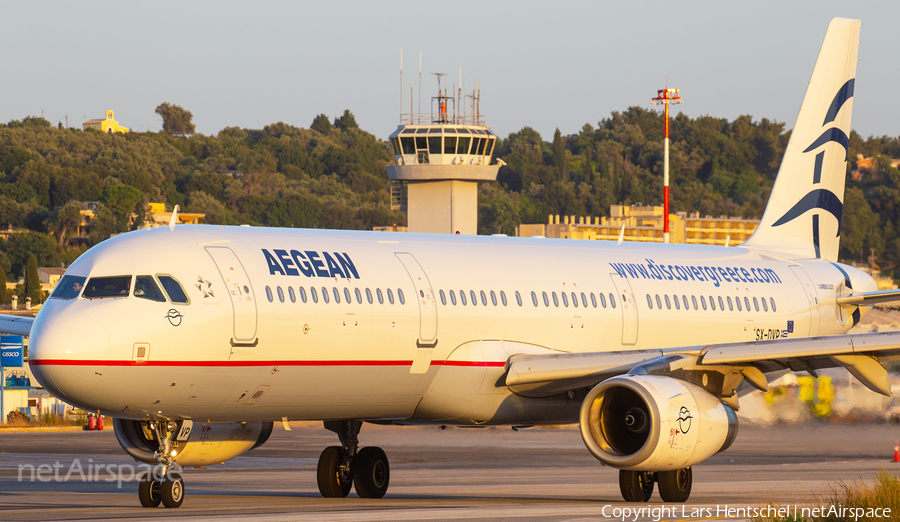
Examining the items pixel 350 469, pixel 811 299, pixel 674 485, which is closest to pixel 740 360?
pixel 674 485

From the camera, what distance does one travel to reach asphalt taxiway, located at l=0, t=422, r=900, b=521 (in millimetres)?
18891

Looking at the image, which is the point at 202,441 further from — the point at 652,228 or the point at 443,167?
the point at 652,228

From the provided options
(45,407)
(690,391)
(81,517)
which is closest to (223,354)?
(81,517)

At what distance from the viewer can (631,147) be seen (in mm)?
186375

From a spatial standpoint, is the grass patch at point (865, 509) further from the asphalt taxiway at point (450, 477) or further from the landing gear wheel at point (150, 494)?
the landing gear wheel at point (150, 494)

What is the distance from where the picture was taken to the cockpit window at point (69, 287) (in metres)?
17.5

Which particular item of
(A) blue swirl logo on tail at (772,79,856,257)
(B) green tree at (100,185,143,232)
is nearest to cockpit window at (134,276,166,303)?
(A) blue swirl logo on tail at (772,79,856,257)

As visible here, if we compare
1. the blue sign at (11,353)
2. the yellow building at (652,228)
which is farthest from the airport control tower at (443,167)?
the yellow building at (652,228)

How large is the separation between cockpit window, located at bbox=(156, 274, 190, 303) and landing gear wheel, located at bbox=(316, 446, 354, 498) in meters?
6.02

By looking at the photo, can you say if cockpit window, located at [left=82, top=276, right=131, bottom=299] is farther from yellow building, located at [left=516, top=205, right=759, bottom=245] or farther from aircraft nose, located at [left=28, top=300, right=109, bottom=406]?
yellow building, located at [left=516, top=205, right=759, bottom=245]

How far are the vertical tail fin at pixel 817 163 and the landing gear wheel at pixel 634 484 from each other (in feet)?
33.5

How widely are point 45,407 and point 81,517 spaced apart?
48535mm

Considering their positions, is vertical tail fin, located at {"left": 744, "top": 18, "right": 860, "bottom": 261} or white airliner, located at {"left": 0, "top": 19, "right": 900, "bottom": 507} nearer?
white airliner, located at {"left": 0, "top": 19, "right": 900, "bottom": 507}

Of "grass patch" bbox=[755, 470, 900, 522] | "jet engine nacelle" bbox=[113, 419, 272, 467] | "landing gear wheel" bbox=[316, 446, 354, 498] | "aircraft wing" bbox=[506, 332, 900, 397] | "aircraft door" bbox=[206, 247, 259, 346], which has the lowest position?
"landing gear wheel" bbox=[316, 446, 354, 498]
